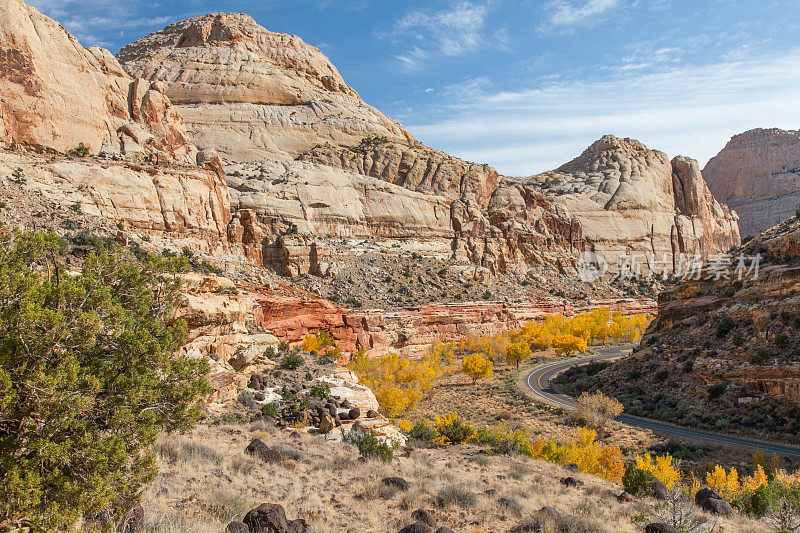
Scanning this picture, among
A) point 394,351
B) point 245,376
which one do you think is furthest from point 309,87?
point 245,376

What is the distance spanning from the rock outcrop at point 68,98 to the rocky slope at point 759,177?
152043 mm

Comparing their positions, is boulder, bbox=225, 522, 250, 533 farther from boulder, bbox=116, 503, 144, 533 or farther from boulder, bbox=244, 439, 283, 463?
boulder, bbox=244, 439, 283, 463

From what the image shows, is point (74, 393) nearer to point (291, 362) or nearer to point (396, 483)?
point (396, 483)

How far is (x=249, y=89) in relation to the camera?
288 feet

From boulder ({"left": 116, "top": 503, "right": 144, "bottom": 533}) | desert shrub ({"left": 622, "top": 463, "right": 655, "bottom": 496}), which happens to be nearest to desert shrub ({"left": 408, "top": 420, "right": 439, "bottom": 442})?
desert shrub ({"left": 622, "top": 463, "right": 655, "bottom": 496})

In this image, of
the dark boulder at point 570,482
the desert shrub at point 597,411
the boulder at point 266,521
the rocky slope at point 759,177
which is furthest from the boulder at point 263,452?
the rocky slope at point 759,177

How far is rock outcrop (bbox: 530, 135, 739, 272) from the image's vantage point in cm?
9162

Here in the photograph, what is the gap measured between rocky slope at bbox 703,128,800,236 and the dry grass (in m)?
155

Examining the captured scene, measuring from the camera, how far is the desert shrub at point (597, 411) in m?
27.9

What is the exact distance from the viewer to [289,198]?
6197 cm

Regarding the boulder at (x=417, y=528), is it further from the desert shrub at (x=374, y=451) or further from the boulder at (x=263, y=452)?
the desert shrub at (x=374, y=451)

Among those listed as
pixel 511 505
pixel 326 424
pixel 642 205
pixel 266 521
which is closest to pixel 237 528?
pixel 266 521

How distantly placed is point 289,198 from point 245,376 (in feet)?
135

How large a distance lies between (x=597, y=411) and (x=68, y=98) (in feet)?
175
